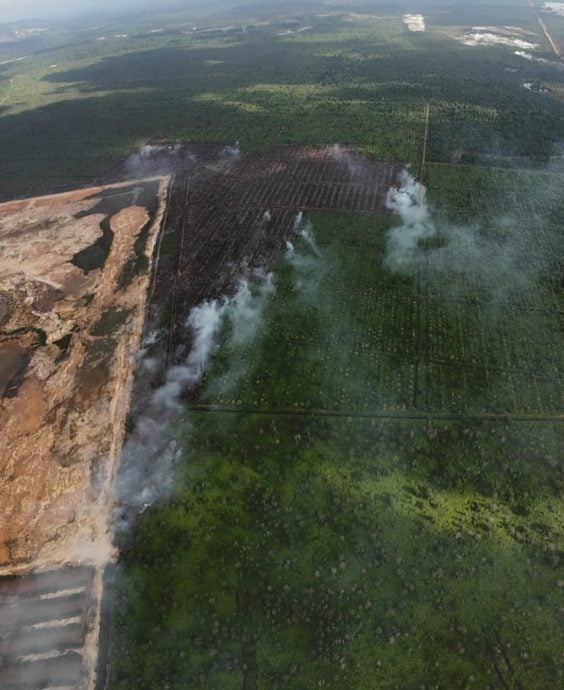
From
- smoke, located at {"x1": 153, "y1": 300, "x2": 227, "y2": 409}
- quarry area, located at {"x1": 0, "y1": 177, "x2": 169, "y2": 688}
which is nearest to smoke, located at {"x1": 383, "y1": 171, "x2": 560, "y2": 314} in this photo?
smoke, located at {"x1": 153, "y1": 300, "x2": 227, "y2": 409}

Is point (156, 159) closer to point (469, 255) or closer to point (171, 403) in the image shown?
point (469, 255)

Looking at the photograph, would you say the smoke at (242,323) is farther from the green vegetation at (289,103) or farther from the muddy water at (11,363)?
the green vegetation at (289,103)

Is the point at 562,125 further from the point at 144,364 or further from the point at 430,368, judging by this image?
the point at 144,364

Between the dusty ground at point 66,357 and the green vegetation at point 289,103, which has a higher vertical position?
the green vegetation at point 289,103

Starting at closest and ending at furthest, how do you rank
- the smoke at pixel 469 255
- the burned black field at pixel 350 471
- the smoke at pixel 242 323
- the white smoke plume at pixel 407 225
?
1. the burned black field at pixel 350 471
2. the smoke at pixel 242 323
3. the smoke at pixel 469 255
4. the white smoke plume at pixel 407 225

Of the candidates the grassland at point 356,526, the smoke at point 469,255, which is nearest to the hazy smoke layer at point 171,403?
the grassland at point 356,526
